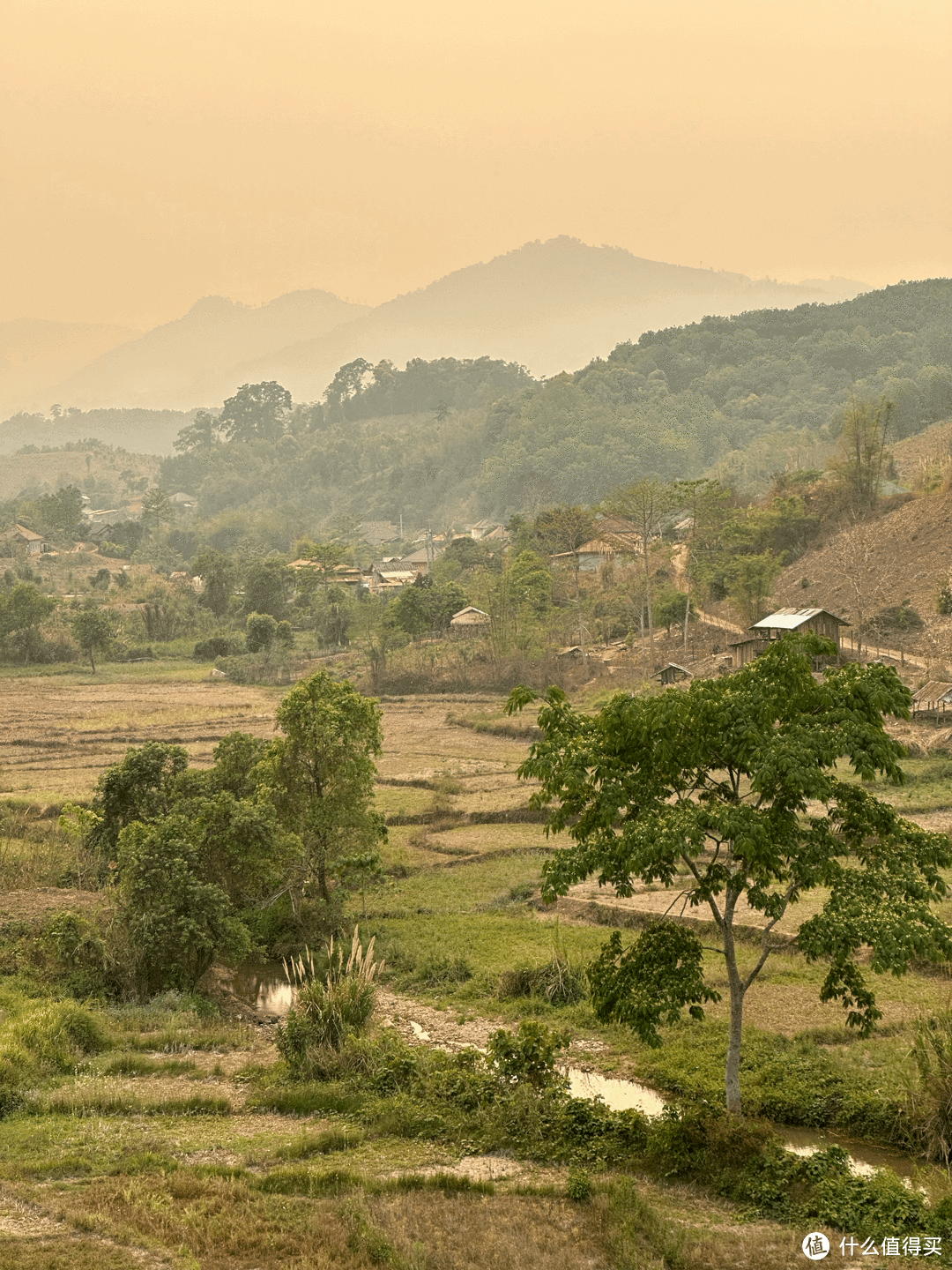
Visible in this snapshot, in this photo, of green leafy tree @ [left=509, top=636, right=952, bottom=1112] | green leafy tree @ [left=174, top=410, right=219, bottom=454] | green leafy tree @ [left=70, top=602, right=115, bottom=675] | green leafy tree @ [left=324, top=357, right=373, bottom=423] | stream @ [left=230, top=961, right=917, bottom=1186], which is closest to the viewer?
green leafy tree @ [left=509, top=636, right=952, bottom=1112]

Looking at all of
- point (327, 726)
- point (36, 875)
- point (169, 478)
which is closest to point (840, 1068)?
point (327, 726)

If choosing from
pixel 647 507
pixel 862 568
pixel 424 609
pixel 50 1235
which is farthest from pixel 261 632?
pixel 50 1235

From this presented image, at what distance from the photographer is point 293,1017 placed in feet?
47.3

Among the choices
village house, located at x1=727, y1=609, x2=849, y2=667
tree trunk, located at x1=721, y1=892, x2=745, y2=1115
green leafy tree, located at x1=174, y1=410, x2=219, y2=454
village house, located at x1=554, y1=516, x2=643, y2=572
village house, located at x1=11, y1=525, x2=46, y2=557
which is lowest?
tree trunk, located at x1=721, y1=892, x2=745, y2=1115

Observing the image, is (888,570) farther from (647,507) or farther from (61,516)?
(61,516)

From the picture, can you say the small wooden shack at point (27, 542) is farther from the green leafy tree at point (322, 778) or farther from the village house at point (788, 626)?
the green leafy tree at point (322, 778)

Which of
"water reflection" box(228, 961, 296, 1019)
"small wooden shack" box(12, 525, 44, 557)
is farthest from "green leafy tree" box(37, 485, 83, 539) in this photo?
"water reflection" box(228, 961, 296, 1019)

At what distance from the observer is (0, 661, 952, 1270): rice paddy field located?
962cm

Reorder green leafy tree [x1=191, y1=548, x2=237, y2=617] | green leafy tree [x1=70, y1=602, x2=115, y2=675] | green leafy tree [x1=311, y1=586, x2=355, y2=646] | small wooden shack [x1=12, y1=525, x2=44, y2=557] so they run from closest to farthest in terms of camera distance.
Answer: green leafy tree [x1=70, y1=602, x2=115, y2=675], green leafy tree [x1=311, y1=586, x2=355, y2=646], green leafy tree [x1=191, y1=548, x2=237, y2=617], small wooden shack [x1=12, y1=525, x2=44, y2=557]

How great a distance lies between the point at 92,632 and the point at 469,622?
72.7ft

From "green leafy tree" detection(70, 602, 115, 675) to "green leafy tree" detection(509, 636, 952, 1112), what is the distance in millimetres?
54971

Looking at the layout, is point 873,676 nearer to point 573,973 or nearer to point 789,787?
point 789,787

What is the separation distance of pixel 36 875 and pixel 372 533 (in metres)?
112

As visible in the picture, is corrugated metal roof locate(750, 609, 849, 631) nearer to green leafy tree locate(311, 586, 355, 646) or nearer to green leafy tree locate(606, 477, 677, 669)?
green leafy tree locate(606, 477, 677, 669)
